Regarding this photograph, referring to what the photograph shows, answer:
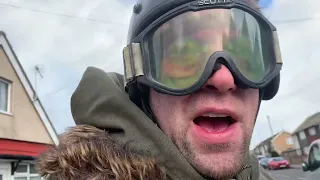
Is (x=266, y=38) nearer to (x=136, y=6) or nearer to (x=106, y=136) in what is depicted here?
(x=136, y=6)

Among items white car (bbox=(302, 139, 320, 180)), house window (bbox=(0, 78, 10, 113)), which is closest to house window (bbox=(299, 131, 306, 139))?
house window (bbox=(0, 78, 10, 113))

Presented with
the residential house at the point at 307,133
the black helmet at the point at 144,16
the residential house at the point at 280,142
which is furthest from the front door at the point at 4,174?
the residential house at the point at 280,142

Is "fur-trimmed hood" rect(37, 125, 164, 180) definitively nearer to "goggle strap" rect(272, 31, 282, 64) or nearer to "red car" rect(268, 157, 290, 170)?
"goggle strap" rect(272, 31, 282, 64)

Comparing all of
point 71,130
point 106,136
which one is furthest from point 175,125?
point 71,130

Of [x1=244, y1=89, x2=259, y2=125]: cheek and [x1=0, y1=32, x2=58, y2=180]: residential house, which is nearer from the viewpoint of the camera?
[x1=244, y1=89, x2=259, y2=125]: cheek

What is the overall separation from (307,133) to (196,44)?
4964 centimetres

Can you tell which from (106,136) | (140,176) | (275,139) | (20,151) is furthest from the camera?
(275,139)

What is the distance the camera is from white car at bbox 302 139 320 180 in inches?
195

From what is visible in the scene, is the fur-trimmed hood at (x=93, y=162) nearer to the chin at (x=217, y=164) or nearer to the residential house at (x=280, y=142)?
the chin at (x=217, y=164)

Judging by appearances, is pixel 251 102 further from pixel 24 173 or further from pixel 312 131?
pixel 312 131

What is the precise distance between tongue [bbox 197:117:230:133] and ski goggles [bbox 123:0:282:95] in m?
0.12

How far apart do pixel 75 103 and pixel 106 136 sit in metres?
0.23

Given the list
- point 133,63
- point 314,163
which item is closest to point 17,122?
point 314,163

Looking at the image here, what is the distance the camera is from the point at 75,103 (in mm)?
1236
